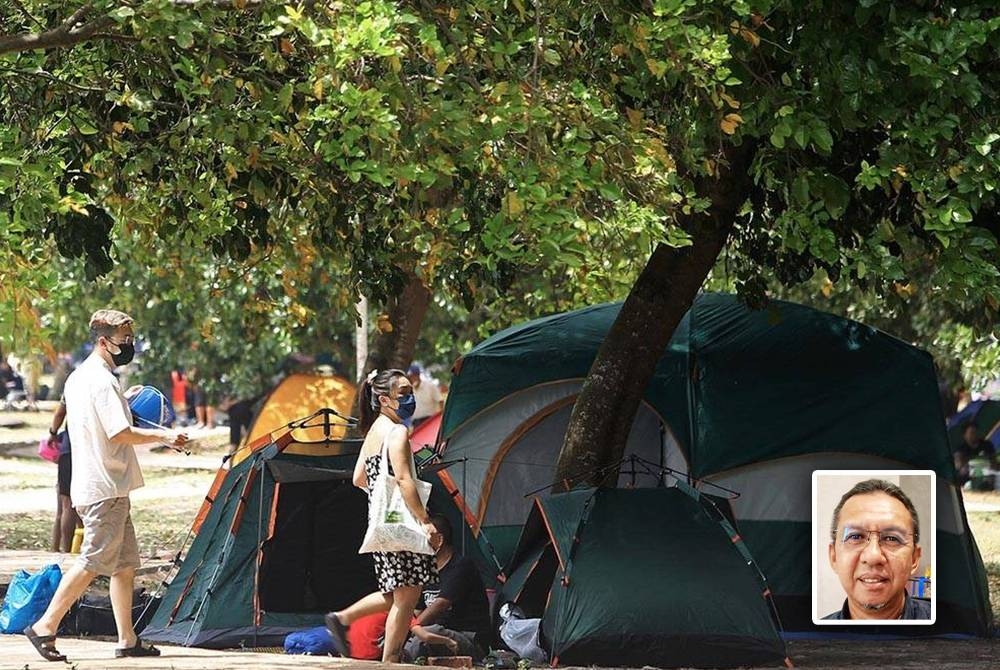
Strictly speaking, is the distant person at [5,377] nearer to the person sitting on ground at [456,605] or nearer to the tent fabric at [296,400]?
the tent fabric at [296,400]

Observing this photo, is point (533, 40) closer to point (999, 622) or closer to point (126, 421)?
point (126, 421)

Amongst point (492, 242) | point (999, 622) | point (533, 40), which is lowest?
point (999, 622)

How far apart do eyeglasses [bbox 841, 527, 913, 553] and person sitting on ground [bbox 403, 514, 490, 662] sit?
7.59 ft

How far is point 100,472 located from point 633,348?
4.07 metres

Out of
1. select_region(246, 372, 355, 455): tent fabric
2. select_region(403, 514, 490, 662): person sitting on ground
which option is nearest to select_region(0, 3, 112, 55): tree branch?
select_region(403, 514, 490, 662): person sitting on ground

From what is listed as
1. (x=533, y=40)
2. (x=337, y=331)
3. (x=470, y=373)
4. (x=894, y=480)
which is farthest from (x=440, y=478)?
(x=337, y=331)

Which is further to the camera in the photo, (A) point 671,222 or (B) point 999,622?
(B) point 999,622

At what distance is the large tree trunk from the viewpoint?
12523mm

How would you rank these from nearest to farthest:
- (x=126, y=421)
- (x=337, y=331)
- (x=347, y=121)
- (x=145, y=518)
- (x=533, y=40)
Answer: (x=347, y=121) < (x=533, y=40) < (x=126, y=421) < (x=145, y=518) < (x=337, y=331)

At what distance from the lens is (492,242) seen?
28.9 feet

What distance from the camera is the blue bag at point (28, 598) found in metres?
11.6

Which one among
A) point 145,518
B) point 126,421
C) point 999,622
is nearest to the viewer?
point 126,421

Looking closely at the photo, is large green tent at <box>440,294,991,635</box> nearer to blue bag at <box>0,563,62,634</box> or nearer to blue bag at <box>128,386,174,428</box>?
blue bag at <box>128,386,174,428</box>

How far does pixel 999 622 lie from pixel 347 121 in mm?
8069
